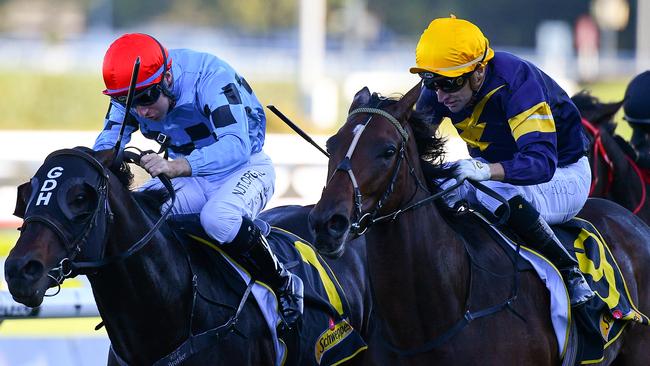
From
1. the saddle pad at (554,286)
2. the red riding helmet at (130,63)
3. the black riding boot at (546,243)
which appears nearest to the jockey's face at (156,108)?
the red riding helmet at (130,63)

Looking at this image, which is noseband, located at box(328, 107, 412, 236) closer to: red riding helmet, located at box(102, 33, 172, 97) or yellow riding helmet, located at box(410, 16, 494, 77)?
yellow riding helmet, located at box(410, 16, 494, 77)

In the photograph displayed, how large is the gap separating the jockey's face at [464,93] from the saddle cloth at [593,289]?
509mm

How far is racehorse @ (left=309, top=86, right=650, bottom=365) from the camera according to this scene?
13.1 feet

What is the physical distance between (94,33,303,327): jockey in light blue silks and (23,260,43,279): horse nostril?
28.7 inches

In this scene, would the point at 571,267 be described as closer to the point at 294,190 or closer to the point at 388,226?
the point at 388,226

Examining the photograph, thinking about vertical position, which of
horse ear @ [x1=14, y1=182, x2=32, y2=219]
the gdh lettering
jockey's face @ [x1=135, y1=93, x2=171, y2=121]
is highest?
jockey's face @ [x1=135, y1=93, x2=171, y2=121]

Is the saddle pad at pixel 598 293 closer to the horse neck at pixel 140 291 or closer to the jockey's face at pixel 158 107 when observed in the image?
the horse neck at pixel 140 291

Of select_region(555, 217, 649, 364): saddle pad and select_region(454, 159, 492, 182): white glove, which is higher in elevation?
select_region(454, 159, 492, 182): white glove

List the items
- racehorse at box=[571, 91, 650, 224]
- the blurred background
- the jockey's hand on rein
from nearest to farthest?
the jockey's hand on rein → racehorse at box=[571, 91, 650, 224] → the blurred background

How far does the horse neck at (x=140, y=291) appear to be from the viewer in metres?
4.20

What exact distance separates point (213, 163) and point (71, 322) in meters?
3.81

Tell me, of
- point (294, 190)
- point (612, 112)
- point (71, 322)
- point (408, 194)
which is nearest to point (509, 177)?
point (408, 194)

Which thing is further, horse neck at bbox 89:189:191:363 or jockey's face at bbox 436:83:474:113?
jockey's face at bbox 436:83:474:113

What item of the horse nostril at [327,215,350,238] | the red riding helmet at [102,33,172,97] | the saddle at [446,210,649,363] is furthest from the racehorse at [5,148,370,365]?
the saddle at [446,210,649,363]
